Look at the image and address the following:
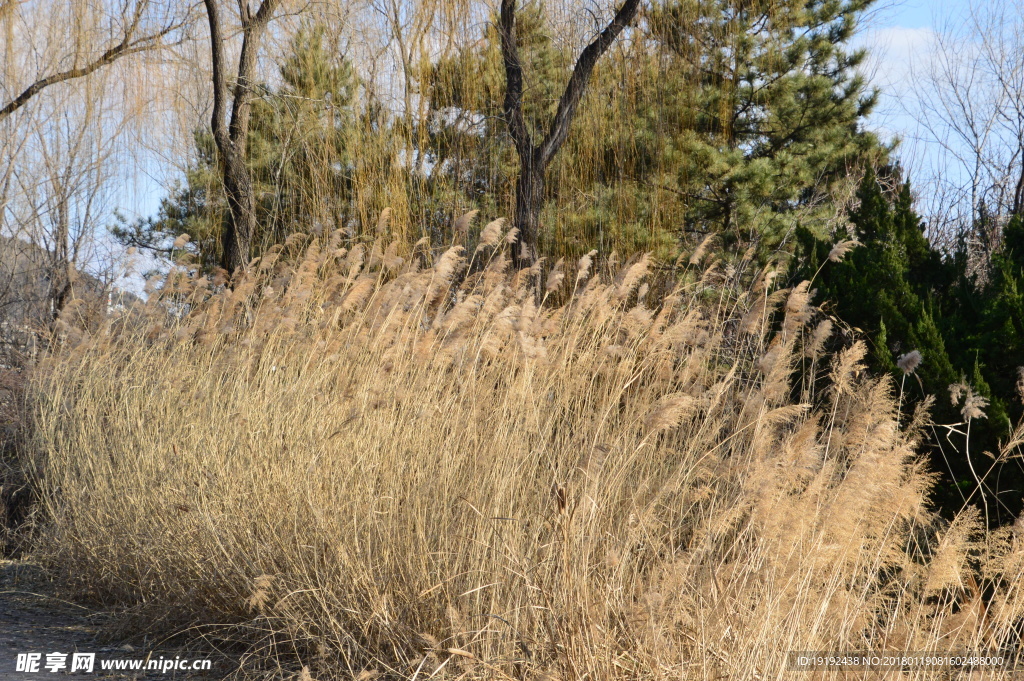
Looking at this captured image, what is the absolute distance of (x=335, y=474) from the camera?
3.17 meters

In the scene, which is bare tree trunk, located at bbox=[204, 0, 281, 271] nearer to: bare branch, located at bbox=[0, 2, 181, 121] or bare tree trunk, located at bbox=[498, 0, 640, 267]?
bare branch, located at bbox=[0, 2, 181, 121]

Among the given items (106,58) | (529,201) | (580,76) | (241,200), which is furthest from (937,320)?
(106,58)

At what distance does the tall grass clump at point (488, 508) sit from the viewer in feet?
7.79

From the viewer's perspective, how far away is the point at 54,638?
3451 mm

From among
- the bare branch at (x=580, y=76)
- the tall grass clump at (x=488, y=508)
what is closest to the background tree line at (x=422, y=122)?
the bare branch at (x=580, y=76)

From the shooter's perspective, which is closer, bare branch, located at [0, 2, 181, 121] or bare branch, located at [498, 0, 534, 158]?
bare branch, located at [498, 0, 534, 158]

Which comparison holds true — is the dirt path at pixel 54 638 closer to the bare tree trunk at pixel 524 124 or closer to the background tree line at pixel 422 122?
the background tree line at pixel 422 122

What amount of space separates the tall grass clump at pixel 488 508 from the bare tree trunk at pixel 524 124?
248 cm

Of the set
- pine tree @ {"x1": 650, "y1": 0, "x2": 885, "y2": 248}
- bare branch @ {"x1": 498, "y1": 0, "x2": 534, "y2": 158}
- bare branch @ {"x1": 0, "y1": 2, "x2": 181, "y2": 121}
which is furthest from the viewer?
pine tree @ {"x1": 650, "y1": 0, "x2": 885, "y2": 248}

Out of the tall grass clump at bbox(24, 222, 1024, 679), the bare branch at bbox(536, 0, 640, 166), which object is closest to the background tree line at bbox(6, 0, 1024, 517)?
the bare branch at bbox(536, 0, 640, 166)

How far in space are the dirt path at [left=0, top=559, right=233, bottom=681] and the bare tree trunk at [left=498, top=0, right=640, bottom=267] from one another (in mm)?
4210

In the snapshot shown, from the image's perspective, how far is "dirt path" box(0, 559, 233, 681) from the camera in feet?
9.98

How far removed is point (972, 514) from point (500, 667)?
1631mm

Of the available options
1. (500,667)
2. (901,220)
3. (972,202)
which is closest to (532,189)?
(901,220)
